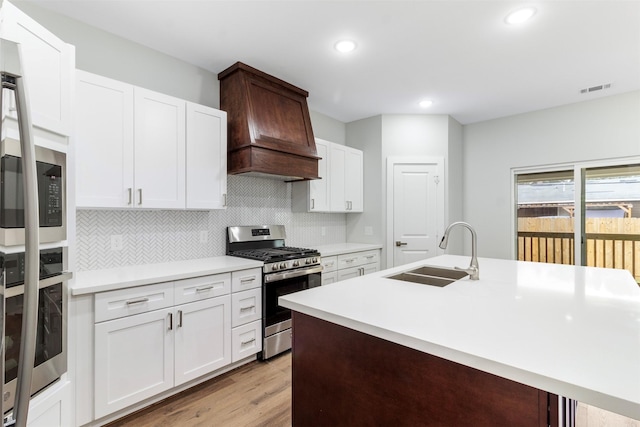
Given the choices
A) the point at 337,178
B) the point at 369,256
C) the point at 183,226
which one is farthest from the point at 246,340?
the point at 337,178

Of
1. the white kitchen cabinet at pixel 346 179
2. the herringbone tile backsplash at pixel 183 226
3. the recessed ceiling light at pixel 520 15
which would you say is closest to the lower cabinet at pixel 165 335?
the herringbone tile backsplash at pixel 183 226

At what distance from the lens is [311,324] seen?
144 centimetres

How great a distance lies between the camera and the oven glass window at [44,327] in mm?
1030

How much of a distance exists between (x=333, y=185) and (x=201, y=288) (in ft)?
7.14

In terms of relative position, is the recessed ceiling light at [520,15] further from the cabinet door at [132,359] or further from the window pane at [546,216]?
the cabinet door at [132,359]

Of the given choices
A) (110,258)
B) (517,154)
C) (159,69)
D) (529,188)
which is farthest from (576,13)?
(110,258)

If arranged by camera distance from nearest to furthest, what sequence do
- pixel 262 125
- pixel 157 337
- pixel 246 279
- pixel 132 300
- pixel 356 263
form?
pixel 132 300
pixel 157 337
pixel 246 279
pixel 262 125
pixel 356 263

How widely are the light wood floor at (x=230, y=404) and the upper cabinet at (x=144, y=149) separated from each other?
140 centimetres

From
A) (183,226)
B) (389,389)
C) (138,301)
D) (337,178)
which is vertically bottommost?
(389,389)

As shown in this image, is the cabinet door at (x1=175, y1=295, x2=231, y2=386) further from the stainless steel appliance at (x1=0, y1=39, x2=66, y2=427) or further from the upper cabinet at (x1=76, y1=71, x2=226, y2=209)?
the stainless steel appliance at (x1=0, y1=39, x2=66, y2=427)

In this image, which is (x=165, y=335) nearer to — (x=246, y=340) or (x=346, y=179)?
(x=246, y=340)

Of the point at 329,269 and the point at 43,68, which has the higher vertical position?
the point at 43,68

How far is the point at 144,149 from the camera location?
2299 mm

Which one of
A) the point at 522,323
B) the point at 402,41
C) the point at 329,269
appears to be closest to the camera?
the point at 522,323
